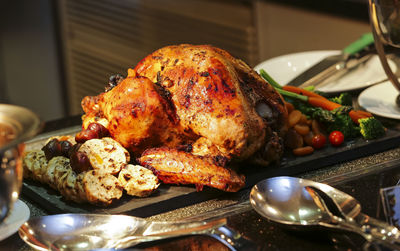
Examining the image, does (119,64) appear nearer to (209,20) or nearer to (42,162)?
(209,20)

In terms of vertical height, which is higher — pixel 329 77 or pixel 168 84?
pixel 168 84

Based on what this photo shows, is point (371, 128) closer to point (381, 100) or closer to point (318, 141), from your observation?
point (318, 141)

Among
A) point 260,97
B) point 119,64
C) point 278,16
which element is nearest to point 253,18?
point 278,16

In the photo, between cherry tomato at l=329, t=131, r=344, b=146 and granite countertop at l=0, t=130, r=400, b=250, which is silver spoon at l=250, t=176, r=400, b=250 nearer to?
granite countertop at l=0, t=130, r=400, b=250

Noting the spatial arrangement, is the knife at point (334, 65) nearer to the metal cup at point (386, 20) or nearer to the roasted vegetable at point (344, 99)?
the roasted vegetable at point (344, 99)

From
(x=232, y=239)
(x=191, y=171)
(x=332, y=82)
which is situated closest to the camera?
(x=232, y=239)

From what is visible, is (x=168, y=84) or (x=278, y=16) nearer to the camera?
(x=168, y=84)

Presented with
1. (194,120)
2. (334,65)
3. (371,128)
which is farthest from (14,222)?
(334,65)
